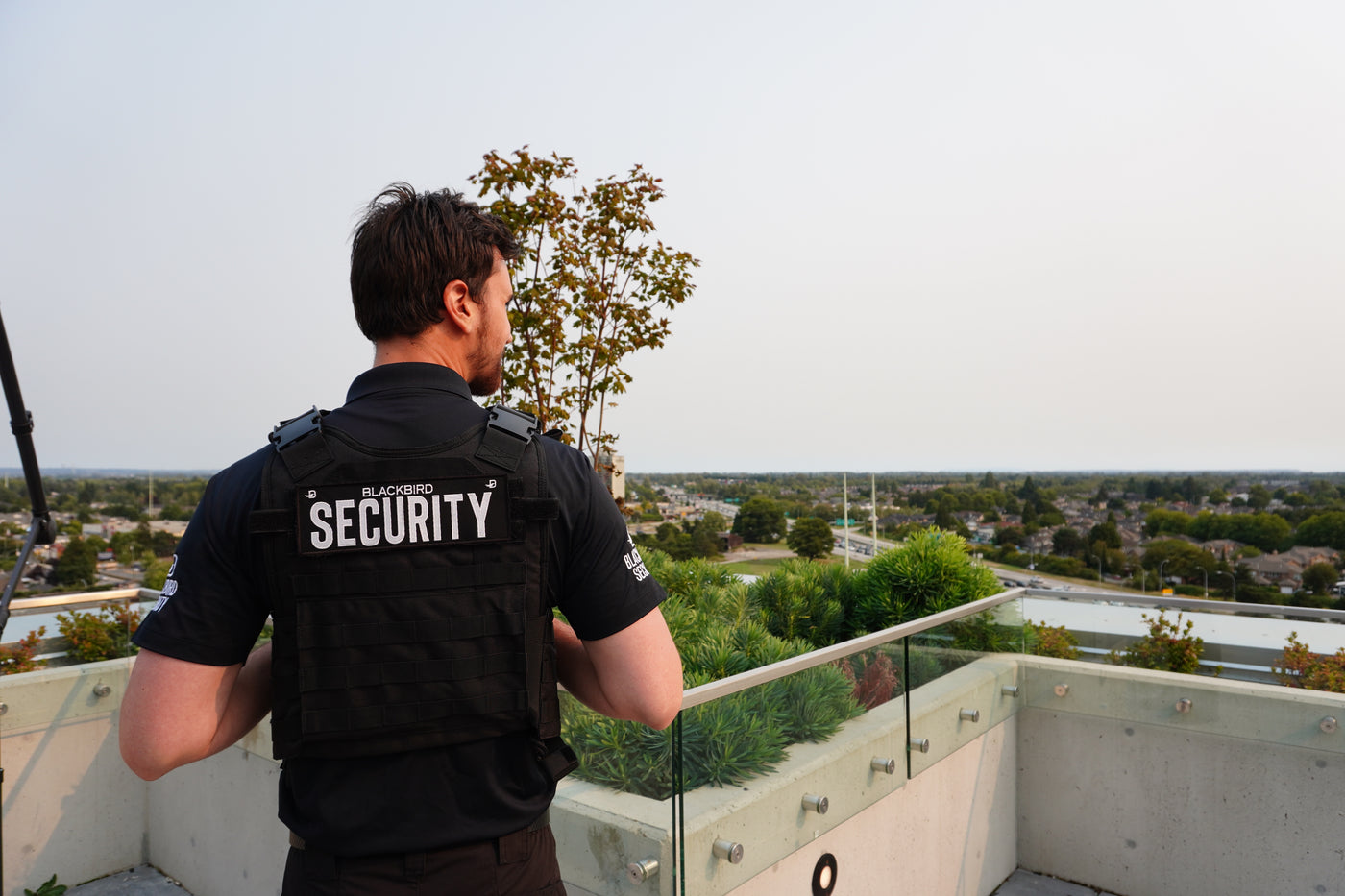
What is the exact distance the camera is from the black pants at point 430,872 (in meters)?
0.84

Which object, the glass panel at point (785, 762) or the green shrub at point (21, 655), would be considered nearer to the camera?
the glass panel at point (785, 762)

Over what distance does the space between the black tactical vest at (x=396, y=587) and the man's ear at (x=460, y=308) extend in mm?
148

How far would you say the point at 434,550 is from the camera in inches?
33.2

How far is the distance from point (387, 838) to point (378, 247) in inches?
26.4

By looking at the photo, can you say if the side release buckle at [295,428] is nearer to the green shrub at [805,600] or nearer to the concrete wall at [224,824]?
the concrete wall at [224,824]

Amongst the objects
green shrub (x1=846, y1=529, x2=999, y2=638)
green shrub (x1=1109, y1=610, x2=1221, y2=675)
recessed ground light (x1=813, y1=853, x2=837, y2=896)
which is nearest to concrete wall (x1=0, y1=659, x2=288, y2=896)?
recessed ground light (x1=813, y1=853, x2=837, y2=896)

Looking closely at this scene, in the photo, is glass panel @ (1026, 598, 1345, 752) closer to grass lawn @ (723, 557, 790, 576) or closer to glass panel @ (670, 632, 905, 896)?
glass panel @ (670, 632, 905, 896)

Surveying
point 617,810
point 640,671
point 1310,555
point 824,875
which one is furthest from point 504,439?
point 1310,555

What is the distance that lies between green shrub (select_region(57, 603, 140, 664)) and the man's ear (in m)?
3.84

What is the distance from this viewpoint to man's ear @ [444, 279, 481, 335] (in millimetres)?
906

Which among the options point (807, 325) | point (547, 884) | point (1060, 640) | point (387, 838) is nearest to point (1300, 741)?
point (1060, 640)

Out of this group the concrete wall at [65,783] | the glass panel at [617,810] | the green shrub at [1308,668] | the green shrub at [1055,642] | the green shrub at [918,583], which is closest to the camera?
the glass panel at [617,810]

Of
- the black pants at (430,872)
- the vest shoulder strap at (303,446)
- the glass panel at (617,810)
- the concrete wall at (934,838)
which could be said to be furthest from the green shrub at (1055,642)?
the vest shoulder strap at (303,446)

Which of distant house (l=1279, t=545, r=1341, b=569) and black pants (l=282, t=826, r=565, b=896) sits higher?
black pants (l=282, t=826, r=565, b=896)
